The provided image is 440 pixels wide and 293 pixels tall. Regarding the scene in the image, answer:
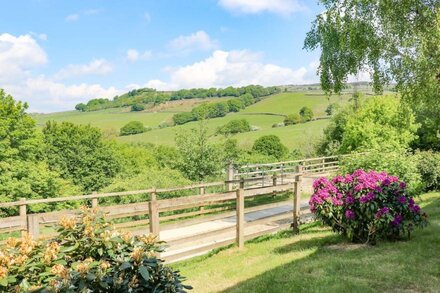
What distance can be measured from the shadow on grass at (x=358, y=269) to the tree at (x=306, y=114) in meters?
58.9

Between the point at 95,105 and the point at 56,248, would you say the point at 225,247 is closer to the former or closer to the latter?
the point at 56,248

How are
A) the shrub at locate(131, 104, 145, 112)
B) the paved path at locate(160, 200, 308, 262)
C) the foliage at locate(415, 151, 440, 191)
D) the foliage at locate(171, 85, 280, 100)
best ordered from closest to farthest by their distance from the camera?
1. the paved path at locate(160, 200, 308, 262)
2. the foliage at locate(415, 151, 440, 191)
3. the foliage at locate(171, 85, 280, 100)
4. the shrub at locate(131, 104, 145, 112)

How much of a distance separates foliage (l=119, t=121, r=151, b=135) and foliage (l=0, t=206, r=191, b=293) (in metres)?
69.0

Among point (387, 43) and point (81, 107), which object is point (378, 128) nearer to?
point (387, 43)

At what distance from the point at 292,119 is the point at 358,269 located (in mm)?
60610

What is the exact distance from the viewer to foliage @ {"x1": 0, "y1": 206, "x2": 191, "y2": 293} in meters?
2.65

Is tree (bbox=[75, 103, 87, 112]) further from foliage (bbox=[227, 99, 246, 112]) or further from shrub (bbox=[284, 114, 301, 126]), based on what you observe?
shrub (bbox=[284, 114, 301, 126])

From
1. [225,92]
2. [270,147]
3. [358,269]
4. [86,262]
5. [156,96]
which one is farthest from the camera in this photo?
[156,96]

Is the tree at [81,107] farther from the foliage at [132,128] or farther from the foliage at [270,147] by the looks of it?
the foliage at [270,147]

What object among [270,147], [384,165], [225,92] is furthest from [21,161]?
[225,92]

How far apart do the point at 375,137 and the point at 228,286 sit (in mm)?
23704

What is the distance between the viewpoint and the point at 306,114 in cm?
6575

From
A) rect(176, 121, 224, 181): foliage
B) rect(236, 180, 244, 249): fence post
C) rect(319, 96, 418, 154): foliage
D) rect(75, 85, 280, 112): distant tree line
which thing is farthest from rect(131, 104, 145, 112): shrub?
rect(236, 180, 244, 249): fence post

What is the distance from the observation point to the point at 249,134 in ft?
191
